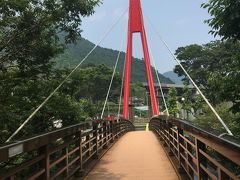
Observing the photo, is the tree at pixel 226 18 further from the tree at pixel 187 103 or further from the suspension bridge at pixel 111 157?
the tree at pixel 187 103

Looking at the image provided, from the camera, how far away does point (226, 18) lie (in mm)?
6062

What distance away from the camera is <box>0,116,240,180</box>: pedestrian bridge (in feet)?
10.8

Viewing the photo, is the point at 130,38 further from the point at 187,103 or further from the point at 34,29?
the point at 187,103

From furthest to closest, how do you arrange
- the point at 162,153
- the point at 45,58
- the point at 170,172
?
the point at 162,153 < the point at 45,58 < the point at 170,172

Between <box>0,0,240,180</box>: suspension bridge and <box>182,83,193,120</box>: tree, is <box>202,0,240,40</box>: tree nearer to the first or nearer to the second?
<box>0,0,240,180</box>: suspension bridge

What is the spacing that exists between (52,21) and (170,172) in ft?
11.7

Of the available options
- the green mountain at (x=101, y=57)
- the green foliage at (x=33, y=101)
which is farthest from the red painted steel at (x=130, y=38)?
the green mountain at (x=101, y=57)

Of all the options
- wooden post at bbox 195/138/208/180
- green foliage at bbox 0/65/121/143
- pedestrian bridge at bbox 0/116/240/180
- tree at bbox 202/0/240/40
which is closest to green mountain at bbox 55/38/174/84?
green foliage at bbox 0/65/121/143

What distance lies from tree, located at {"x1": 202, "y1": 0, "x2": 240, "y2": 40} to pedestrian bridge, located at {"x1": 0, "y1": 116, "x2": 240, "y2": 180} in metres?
1.65

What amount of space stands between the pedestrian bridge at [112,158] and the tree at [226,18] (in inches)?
64.9

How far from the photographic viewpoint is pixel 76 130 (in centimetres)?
615

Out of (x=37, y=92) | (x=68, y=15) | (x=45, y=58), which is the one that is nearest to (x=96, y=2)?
(x=68, y=15)

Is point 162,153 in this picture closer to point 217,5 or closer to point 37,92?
point 37,92

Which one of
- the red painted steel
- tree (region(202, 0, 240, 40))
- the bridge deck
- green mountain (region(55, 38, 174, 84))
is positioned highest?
green mountain (region(55, 38, 174, 84))
